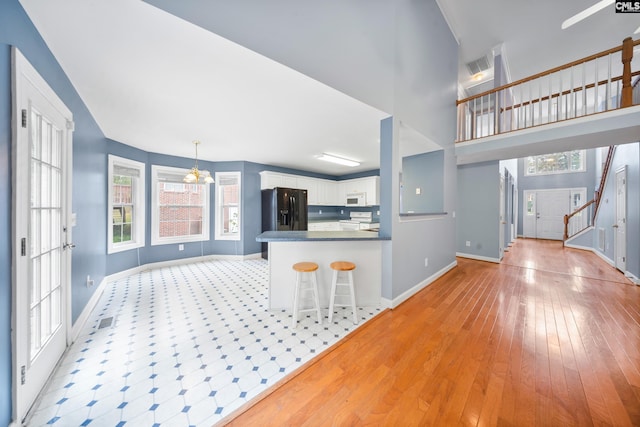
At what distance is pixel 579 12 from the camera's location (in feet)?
12.7

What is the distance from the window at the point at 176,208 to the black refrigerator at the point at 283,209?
4.60ft

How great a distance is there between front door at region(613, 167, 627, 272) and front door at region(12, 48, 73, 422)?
7.72 metres

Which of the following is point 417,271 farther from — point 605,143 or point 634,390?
point 605,143

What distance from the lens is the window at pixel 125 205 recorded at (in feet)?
12.6

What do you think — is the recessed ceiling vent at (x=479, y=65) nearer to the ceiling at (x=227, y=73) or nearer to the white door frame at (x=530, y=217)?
the ceiling at (x=227, y=73)

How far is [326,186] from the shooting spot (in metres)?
6.97

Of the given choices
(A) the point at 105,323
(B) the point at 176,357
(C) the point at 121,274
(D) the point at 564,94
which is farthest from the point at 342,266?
(D) the point at 564,94

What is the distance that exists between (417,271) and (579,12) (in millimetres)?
5419

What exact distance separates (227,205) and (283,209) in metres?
1.44

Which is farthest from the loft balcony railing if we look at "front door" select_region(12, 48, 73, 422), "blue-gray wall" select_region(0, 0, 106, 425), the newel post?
"front door" select_region(12, 48, 73, 422)

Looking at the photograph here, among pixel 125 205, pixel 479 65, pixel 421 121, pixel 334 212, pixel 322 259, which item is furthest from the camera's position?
pixel 334 212

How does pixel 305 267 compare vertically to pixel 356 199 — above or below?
below

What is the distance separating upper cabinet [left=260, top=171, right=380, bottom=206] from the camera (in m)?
5.64

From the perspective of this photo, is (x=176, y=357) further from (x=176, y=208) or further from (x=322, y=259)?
(x=176, y=208)
